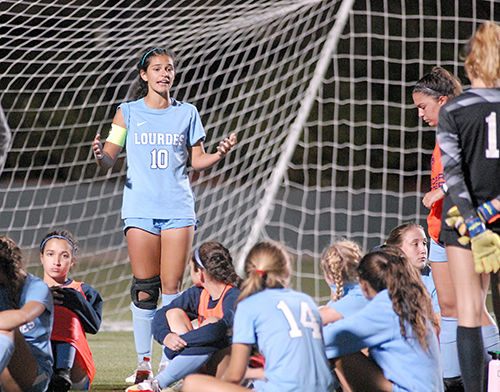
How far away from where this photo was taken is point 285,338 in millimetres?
2104

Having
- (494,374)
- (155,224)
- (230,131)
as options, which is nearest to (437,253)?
(494,374)

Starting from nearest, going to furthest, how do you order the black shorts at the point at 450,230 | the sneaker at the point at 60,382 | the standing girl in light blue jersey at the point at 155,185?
the black shorts at the point at 450,230 → the sneaker at the point at 60,382 → the standing girl in light blue jersey at the point at 155,185

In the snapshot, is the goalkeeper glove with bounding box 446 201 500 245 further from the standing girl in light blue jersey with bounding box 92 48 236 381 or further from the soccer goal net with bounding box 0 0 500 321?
the soccer goal net with bounding box 0 0 500 321

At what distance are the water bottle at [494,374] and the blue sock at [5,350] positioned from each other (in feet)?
5.65

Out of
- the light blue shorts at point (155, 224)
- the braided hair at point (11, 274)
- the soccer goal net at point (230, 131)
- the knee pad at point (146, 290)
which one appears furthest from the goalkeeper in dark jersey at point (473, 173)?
the soccer goal net at point (230, 131)

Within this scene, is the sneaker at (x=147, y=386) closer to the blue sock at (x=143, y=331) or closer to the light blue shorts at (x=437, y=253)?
the blue sock at (x=143, y=331)

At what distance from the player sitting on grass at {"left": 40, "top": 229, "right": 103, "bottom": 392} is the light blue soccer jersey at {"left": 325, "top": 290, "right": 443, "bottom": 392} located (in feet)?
3.92

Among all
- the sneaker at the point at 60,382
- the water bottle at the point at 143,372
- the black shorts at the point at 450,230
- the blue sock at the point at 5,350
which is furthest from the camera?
the water bottle at the point at 143,372

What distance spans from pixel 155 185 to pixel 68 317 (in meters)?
0.71

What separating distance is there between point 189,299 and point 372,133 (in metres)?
13.5

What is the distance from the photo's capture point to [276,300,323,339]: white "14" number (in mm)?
2111

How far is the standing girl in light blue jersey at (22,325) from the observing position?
92.8 inches

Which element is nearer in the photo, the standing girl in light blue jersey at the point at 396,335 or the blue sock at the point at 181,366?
the standing girl in light blue jersey at the point at 396,335

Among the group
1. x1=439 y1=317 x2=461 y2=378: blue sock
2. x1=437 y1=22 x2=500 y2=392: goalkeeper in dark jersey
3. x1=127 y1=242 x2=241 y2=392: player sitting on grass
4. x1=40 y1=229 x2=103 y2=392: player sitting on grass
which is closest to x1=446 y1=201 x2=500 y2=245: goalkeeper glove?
x1=437 y1=22 x2=500 y2=392: goalkeeper in dark jersey
